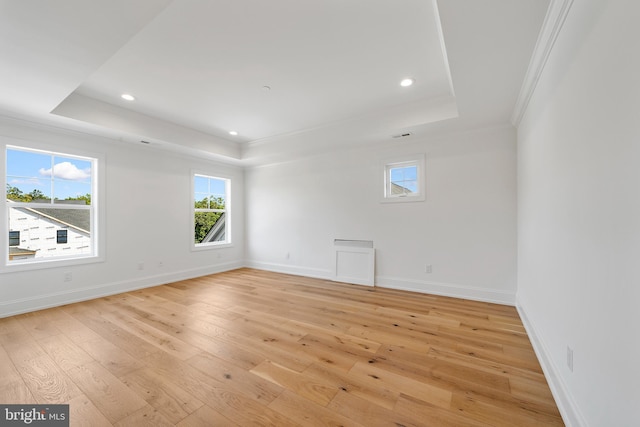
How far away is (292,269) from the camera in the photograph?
211 inches

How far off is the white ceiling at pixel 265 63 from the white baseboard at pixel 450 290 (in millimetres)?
2300

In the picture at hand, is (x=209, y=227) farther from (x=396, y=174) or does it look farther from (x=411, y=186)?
(x=411, y=186)

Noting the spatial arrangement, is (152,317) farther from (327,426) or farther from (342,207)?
(342,207)

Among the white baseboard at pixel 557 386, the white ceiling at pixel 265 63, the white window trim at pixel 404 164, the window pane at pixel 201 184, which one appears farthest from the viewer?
the window pane at pixel 201 184

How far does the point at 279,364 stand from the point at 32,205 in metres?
3.95

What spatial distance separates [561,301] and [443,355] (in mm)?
982

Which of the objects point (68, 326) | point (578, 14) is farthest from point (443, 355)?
point (68, 326)

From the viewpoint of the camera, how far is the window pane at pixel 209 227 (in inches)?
214

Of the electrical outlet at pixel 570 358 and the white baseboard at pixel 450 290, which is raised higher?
the electrical outlet at pixel 570 358

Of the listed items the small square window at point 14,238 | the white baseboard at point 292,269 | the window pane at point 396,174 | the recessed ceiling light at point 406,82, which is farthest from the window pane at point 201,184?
the recessed ceiling light at point 406,82

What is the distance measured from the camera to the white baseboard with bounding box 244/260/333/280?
4.97 metres

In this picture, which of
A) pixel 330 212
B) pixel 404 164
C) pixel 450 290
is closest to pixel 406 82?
pixel 404 164

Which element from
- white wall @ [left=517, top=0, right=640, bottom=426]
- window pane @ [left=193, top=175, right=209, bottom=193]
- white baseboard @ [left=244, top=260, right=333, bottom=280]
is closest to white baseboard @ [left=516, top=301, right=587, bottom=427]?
white wall @ [left=517, top=0, right=640, bottom=426]

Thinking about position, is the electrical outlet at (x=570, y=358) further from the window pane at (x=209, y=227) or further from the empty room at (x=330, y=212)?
the window pane at (x=209, y=227)
